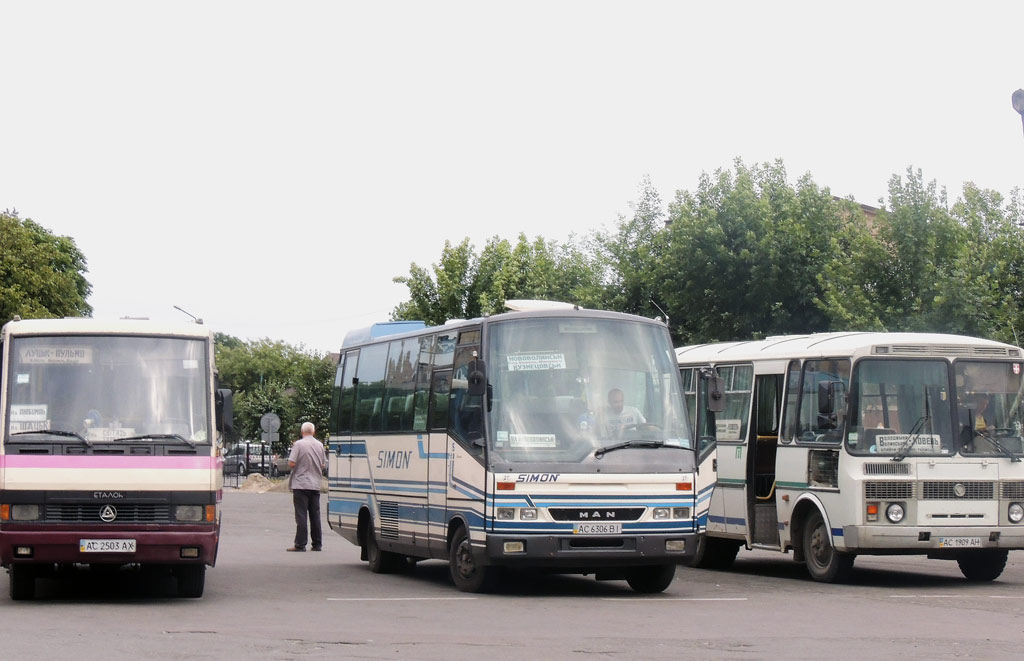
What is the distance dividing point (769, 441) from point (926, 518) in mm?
2699

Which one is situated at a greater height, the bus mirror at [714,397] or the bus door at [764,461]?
the bus mirror at [714,397]

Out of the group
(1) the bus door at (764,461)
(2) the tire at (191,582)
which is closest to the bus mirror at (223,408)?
(2) the tire at (191,582)

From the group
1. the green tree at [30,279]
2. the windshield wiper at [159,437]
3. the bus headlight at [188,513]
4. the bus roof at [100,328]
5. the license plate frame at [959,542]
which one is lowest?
the license plate frame at [959,542]

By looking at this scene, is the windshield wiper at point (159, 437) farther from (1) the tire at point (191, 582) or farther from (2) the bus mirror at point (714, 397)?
(2) the bus mirror at point (714, 397)

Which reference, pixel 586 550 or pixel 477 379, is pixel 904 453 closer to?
pixel 586 550

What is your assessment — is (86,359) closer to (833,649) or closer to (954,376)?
(833,649)

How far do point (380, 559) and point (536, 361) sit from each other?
4.91 meters

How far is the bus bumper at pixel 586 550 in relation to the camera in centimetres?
1547

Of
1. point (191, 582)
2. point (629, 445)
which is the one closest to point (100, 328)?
point (191, 582)

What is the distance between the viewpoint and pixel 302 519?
23641mm

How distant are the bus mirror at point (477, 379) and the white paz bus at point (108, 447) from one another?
2432 mm

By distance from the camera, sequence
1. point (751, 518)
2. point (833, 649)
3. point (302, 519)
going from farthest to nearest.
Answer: point (302, 519), point (751, 518), point (833, 649)

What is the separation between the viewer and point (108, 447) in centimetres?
1478

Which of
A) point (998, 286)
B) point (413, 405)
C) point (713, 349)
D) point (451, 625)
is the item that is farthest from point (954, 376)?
point (998, 286)
